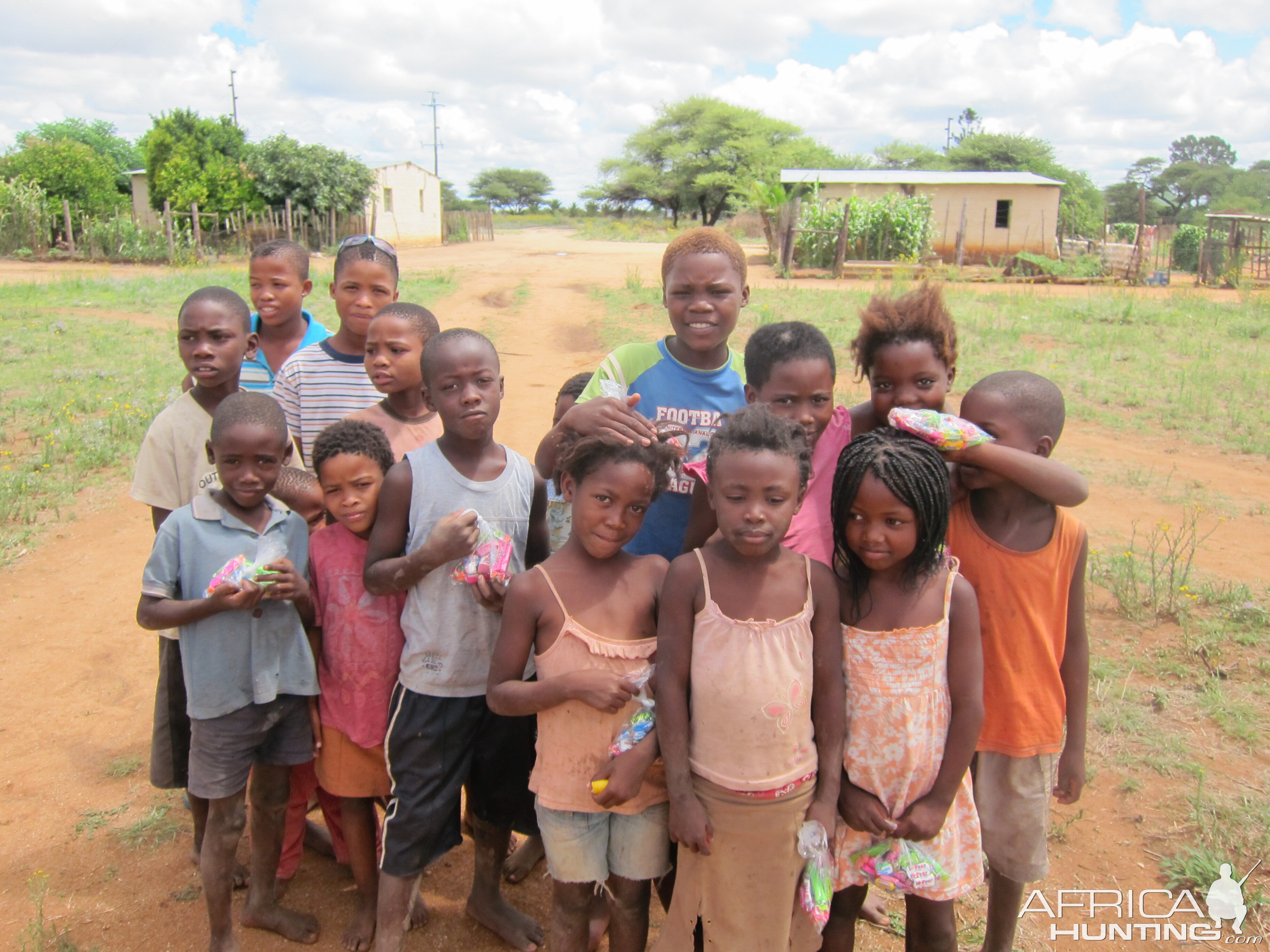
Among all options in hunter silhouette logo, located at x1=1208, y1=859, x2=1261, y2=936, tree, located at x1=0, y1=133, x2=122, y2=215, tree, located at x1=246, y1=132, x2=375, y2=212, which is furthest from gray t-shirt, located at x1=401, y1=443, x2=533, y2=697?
tree, located at x1=0, y1=133, x2=122, y2=215

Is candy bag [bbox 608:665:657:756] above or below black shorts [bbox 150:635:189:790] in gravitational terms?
above

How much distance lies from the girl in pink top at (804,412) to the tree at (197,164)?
25.3 metres

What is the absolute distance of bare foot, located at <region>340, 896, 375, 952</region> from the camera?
244 centimetres


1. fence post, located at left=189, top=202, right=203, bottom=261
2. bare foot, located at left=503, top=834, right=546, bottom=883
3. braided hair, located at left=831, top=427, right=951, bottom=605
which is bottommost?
bare foot, located at left=503, top=834, right=546, bottom=883

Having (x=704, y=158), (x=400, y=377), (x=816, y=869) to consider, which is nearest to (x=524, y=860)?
(x=816, y=869)

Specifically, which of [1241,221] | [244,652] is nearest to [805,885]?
[244,652]

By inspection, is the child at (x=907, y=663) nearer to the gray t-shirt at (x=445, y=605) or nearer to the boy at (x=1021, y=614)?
the boy at (x=1021, y=614)

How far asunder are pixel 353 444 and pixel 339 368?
2.26 feet

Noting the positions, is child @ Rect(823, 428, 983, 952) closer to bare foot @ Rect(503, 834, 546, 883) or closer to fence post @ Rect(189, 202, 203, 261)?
bare foot @ Rect(503, 834, 546, 883)

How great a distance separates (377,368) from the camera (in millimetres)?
2492

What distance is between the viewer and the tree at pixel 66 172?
25.4 metres

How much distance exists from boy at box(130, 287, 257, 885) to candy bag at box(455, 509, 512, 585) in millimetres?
886

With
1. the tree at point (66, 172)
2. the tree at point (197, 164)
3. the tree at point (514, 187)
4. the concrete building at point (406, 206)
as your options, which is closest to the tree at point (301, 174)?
the tree at point (197, 164)

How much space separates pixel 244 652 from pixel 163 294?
47.6ft
